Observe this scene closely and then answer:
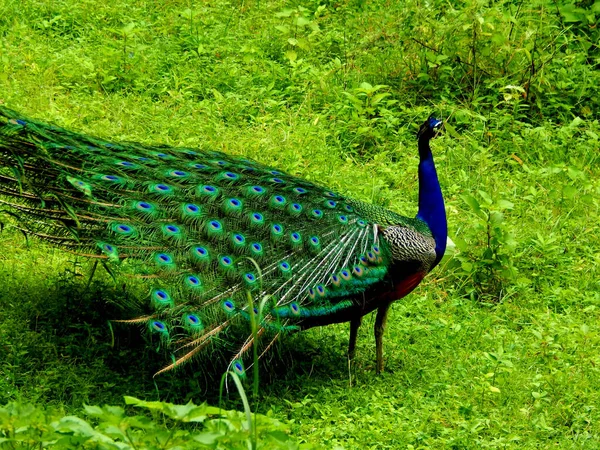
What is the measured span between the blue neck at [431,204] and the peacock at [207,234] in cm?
12

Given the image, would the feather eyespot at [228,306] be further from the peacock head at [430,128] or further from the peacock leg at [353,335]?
the peacock head at [430,128]

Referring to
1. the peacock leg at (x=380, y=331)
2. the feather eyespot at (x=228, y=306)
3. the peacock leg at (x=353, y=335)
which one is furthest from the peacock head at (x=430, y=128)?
the feather eyespot at (x=228, y=306)

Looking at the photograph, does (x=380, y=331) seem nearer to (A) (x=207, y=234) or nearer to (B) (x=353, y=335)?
(B) (x=353, y=335)

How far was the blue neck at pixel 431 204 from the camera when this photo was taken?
579 cm

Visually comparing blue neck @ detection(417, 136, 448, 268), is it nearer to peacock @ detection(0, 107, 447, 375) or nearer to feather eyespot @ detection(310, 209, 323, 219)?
peacock @ detection(0, 107, 447, 375)

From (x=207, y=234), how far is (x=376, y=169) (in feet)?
9.80

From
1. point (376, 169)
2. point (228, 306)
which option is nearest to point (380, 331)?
point (228, 306)

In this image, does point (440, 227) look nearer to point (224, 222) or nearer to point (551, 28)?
point (224, 222)

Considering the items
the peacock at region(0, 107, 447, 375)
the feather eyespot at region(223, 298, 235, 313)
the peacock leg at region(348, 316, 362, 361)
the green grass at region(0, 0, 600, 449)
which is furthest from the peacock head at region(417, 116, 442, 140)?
the feather eyespot at region(223, 298, 235, 313)

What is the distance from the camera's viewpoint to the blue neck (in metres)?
5.79

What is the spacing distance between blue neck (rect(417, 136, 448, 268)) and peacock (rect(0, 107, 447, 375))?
4.8 inches

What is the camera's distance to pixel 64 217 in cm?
497

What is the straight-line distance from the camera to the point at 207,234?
510 centimetres

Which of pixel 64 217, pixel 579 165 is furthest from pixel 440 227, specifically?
pixel 579 165
